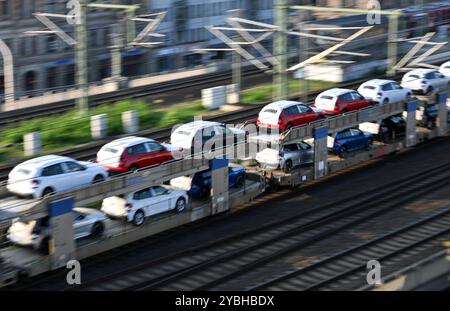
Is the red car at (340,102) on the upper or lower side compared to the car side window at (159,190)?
upper

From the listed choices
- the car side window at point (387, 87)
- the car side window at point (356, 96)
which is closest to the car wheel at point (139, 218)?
the car side window at point (356, 96)

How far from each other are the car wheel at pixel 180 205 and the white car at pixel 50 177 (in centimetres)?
189

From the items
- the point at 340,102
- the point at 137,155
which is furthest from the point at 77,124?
the point at 340,102

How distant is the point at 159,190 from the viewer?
70.0ft

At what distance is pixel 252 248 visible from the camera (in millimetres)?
20812

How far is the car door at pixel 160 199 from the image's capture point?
21156 mm

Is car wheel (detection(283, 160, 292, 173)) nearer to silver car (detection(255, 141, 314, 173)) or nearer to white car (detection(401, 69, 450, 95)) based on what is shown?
silver car (detection(255, 141, 314, 173))

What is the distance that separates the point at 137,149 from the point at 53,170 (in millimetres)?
2850

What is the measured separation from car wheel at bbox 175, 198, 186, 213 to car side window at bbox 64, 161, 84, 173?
2.49 m

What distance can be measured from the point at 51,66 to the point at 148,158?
2967cm

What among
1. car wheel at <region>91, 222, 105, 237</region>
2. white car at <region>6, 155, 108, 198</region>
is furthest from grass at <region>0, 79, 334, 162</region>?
car wheel at <region>91, 222, 105, 237</region>

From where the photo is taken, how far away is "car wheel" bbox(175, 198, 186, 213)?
21.7 metres

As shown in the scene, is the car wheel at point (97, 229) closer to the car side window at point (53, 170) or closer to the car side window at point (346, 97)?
the car side window at point (53, 170)

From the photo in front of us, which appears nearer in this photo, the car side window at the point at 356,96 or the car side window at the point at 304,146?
the car side window at the point at 304,146
